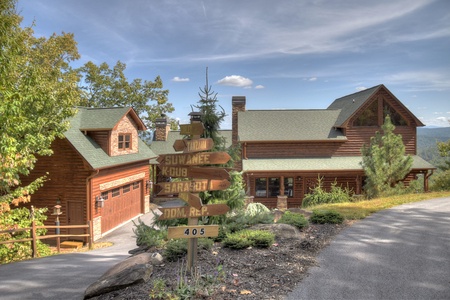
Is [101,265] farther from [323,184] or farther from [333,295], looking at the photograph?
[323,184]

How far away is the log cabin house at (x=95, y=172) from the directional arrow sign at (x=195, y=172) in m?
12.4

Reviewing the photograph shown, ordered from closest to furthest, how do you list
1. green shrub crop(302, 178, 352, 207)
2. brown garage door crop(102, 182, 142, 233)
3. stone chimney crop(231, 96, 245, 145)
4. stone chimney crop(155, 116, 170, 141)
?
brown garage door crop(102, 182, 142, 233) → green shrub crop(302, 178, 352, 207) → stone chimney crop(231, 96, 245, 145) → stone chimney crop(155, 116, 170, 141)

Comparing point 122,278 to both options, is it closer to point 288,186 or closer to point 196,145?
point 196,145

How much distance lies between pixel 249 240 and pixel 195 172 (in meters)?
2.62

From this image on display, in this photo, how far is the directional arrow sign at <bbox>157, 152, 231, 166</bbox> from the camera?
696cm

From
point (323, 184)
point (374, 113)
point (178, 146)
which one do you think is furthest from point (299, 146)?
point (178, 146)

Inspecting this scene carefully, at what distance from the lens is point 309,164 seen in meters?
24.9

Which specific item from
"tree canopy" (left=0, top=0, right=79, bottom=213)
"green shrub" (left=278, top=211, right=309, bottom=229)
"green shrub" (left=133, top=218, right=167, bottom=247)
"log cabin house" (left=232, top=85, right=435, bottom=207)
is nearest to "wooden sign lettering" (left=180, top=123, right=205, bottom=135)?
"green shrub" (left=133, top=218, right=167, bottom=247)

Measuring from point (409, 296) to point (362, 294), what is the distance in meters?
0.85

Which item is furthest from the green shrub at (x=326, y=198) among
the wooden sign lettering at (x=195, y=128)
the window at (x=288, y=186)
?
the wooden sign lettering at (x=195, y=128)

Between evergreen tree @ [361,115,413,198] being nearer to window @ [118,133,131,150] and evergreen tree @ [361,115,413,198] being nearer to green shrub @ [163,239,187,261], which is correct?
green shrub @ [163,239,187,261]

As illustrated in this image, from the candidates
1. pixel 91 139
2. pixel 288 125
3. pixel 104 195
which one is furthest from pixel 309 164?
pixel 91 139

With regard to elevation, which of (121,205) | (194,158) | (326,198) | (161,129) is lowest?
(121,205)

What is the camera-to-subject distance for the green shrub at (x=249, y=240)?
324 inches
